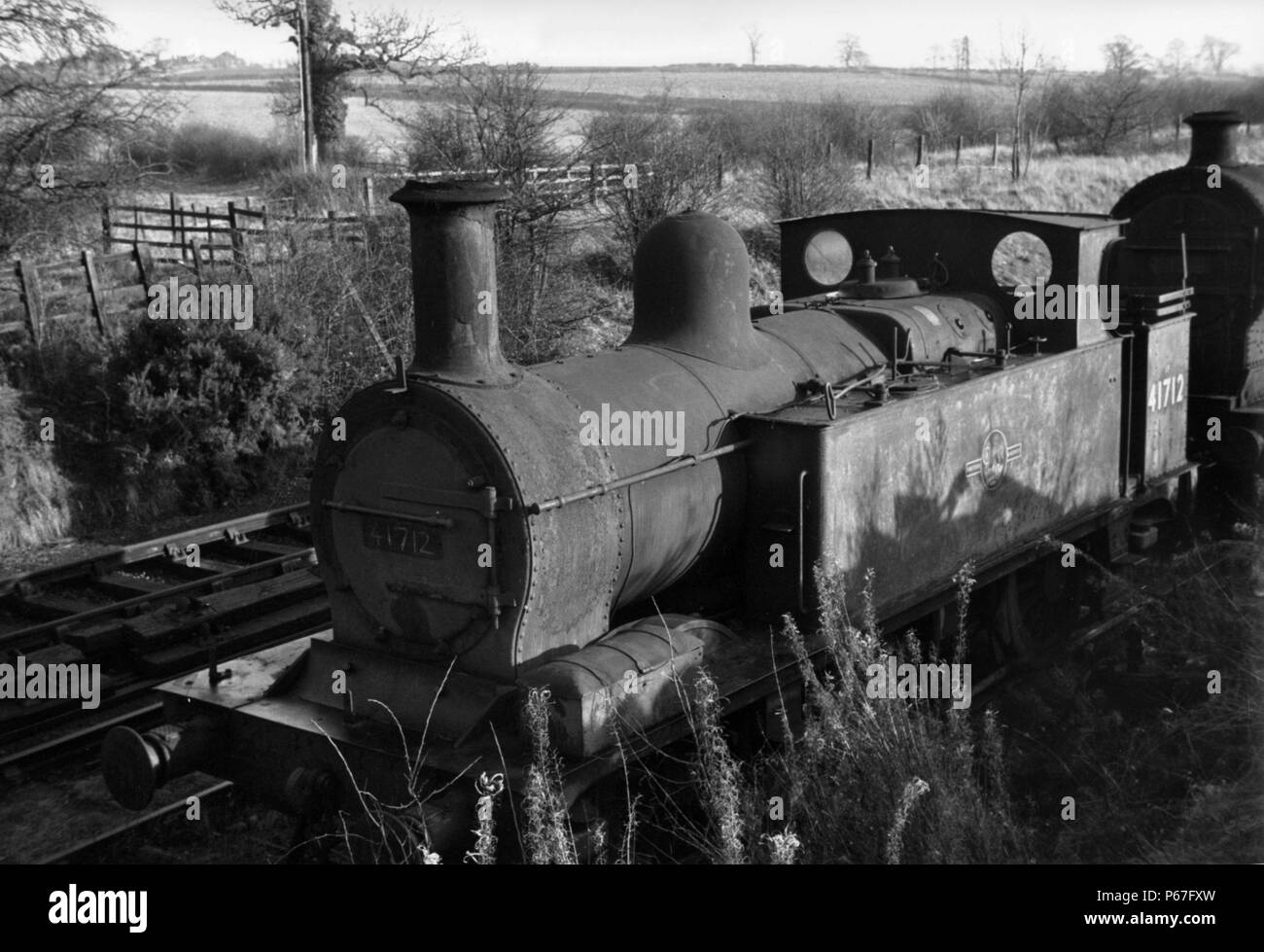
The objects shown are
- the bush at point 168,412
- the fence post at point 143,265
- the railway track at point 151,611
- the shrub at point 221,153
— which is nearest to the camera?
the railway track at point 151,611

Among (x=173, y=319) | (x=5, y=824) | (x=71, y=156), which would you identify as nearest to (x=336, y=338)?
(x=173, y=319)

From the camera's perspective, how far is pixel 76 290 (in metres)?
16.7

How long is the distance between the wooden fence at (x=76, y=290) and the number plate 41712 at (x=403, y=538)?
35.7ft

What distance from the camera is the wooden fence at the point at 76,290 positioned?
49.8ft

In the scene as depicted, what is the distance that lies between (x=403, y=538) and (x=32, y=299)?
11.2 meters

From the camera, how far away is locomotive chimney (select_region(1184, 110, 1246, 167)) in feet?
36.7

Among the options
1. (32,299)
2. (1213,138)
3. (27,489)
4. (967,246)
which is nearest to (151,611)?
(27,489)

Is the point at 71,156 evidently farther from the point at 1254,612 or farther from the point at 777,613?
the point at 1254,612

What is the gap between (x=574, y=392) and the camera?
6125 mm

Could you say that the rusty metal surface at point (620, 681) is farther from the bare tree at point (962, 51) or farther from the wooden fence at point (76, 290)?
the wooden fence at point (76, 290)

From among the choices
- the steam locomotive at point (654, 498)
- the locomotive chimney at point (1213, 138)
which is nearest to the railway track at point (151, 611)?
the steam locomotive at point (654, 498)

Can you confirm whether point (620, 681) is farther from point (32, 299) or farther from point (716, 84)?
point (716, 84)

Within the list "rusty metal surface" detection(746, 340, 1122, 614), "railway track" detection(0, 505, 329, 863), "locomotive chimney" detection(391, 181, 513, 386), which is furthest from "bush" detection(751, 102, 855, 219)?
"locomotive chimney" detection(391, 181, 513, 386)

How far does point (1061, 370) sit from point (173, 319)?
986 cm
